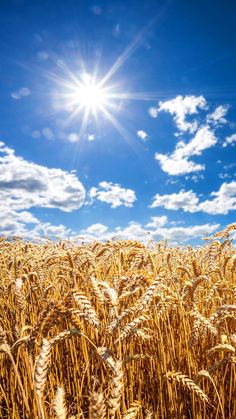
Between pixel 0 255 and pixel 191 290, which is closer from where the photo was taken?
pixel 191 290

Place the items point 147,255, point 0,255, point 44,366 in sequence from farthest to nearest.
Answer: point 0,255, point 147,255, point 44,366

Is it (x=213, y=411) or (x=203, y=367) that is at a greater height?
(x=203, y=367)

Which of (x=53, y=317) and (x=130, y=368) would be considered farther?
(x=130, y=368)

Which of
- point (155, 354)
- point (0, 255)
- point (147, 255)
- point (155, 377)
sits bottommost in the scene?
point (155, 377)

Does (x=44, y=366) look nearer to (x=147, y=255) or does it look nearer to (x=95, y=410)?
(x=95, y=410)

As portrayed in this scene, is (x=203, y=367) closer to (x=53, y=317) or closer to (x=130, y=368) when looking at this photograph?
(x=130, y=368)

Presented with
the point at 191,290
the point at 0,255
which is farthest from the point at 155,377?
the point at 0,255

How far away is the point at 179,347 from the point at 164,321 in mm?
202

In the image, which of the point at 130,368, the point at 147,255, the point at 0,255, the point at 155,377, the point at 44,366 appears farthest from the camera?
the point at 0,255

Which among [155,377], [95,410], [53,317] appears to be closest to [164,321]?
[155,377]

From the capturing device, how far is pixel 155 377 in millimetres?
2289

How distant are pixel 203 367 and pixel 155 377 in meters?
0.34

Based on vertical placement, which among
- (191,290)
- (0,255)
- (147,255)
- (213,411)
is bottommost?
(213,411)

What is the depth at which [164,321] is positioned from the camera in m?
2.40
